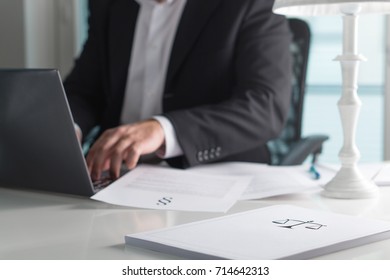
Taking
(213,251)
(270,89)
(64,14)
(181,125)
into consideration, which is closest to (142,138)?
(181,125)

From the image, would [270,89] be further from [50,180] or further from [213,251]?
[213,251]

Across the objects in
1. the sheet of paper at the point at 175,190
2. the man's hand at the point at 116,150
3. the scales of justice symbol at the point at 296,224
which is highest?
the scales of justice symbol at the point at 296,224

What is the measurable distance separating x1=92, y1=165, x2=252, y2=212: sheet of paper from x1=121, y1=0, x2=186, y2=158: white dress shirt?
507mm

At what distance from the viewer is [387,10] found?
3.89ft

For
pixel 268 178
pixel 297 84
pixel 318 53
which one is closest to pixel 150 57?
pixel 297 84

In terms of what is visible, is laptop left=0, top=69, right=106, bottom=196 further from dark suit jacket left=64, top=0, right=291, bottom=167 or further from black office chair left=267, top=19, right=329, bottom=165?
black office chair left=267, top=19, right=329, bottom=165

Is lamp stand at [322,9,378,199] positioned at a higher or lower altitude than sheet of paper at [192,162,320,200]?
higher

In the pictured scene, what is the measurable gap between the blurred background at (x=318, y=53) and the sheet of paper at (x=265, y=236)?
1799 millimetres

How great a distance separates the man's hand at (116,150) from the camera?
1172 millimetres

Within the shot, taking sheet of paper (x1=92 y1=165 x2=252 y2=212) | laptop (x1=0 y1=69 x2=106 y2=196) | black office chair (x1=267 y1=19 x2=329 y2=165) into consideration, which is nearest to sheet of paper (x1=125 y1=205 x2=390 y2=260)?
sheet of paper (x1=92 y1=165 x2=252 y2=212)

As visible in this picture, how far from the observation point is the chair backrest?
202cm

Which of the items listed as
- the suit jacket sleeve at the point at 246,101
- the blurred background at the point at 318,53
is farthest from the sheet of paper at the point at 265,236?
the blurred background at the point at 318,53

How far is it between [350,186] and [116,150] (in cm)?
42

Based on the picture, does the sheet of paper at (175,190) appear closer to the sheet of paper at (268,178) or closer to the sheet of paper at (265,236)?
the sheet of paper at (268,178)
